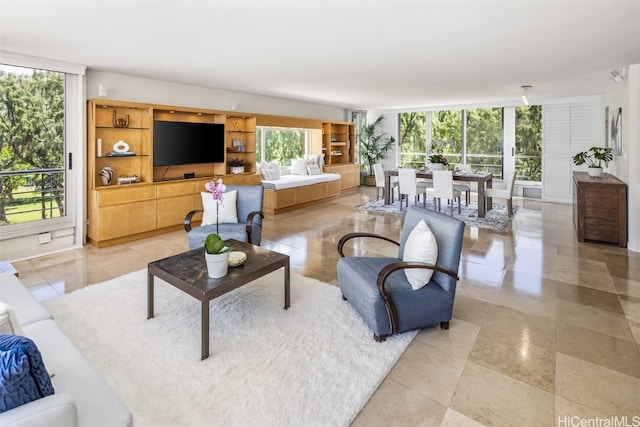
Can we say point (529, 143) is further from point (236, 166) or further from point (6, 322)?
point (6, 322)

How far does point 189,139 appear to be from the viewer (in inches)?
239

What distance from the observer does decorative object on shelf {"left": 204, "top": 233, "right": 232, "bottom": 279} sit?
2549mm

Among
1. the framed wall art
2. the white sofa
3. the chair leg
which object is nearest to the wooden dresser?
the framed wall art

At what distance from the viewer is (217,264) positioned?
8.39ft

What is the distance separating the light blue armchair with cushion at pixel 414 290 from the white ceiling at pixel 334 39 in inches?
70.7

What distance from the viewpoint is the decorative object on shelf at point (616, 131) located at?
17.4ft

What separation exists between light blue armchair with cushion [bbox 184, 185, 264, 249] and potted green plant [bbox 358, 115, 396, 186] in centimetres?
707

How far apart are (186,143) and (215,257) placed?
13.4 ft

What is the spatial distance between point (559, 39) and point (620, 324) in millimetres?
2739

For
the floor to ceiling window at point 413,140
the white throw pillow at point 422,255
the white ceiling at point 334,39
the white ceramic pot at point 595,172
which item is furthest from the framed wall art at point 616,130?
the floor to ceiling window at point 413,140

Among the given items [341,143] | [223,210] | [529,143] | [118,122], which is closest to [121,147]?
[118,122]

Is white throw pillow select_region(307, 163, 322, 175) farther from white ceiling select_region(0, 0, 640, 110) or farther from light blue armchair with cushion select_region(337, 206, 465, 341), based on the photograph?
light blue armchair with cushion select_region(337, 206, 465, 341)

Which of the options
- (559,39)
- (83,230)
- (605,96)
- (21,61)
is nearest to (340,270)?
(559,39)

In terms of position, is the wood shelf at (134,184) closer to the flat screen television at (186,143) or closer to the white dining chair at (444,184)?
the flat screen television at (186,143)
